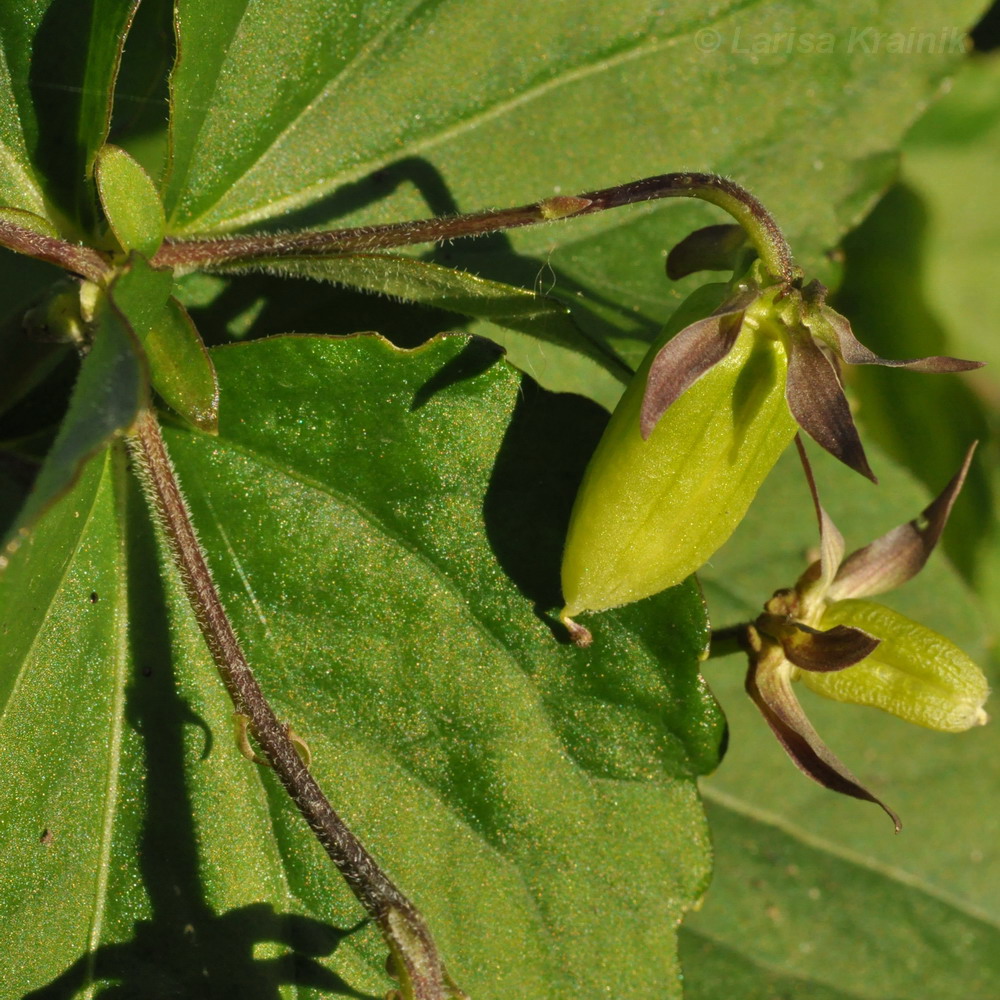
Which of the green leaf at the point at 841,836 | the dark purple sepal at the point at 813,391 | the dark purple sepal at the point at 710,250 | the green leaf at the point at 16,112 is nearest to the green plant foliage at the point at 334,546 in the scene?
the green leaf at the point at 16,112

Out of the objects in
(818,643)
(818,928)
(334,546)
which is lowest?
(818,928)

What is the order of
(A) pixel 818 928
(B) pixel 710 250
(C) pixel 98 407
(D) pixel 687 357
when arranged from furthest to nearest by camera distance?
1. (A) pixel 818 928
2. (B) pixel 710 250
3. (D) pixel 687 357
4. (C) pixel 98 407

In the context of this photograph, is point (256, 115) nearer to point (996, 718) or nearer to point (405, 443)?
point (405, 443)

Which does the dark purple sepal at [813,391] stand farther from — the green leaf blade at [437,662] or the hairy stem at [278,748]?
the hairy stem at [278,748]

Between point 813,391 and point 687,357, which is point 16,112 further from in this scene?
point 813,391

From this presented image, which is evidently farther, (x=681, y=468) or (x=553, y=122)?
(x=553, y=122)

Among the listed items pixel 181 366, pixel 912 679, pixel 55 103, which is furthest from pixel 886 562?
pixel 55 103
